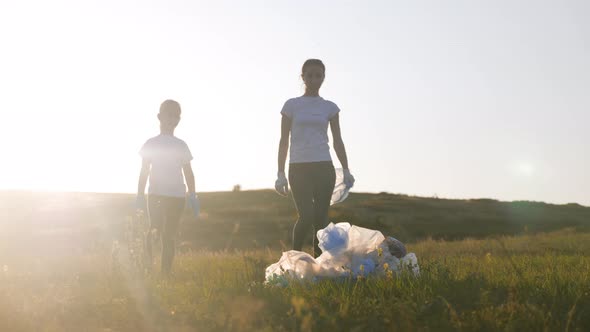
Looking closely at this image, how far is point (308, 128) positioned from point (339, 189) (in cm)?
105

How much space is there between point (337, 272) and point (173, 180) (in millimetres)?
2934

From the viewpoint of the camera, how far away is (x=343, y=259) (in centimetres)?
610

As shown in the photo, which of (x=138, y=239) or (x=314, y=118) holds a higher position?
(x=314, y=118)

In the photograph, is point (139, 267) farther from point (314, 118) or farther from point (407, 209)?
point (407, 209)

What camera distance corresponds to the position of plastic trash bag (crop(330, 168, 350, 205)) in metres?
7.41

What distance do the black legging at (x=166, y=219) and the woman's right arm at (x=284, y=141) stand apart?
167 cm

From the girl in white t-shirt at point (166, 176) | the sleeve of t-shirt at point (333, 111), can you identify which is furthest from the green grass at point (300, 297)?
the sleeve of t-shirt at point (333, 111)

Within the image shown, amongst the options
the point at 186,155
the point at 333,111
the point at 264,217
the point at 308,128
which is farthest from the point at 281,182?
the point at 264,217

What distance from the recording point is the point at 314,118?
6797 millimetres

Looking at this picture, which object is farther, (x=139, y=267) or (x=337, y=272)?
(x=139, y=267)

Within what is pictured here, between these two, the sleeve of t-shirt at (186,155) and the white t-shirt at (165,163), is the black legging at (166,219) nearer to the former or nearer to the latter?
the white t-shirt at (165,163)

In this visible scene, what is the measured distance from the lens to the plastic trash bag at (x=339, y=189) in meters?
7.41

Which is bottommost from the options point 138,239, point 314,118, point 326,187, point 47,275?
point 47,275

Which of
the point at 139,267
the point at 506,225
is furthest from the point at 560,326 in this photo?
the point at 506,225
